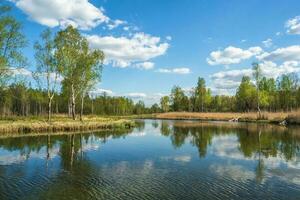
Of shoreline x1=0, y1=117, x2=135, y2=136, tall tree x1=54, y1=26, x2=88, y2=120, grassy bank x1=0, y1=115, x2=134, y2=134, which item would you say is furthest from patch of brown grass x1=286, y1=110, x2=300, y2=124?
tall tree x1=54, y1=26, x2=88, y2=120

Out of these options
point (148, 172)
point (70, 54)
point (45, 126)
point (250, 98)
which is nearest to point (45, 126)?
point (45, 126)

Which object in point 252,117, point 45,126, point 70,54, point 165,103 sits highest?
point 70,54

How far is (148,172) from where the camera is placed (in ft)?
56.6

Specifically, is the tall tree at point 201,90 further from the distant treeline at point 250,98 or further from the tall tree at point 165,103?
the tall tree at point 165,103

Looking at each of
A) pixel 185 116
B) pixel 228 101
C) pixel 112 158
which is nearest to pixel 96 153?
pixel 112 158

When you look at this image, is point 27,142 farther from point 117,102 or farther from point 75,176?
point 117,102

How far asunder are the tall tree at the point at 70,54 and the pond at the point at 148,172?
81.6 feet

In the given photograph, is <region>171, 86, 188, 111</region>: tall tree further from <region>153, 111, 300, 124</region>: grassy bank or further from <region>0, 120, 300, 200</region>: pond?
<region>0, 120, 300, 200</region>: pond

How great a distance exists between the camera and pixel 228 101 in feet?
493

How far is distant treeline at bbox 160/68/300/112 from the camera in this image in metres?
92.6

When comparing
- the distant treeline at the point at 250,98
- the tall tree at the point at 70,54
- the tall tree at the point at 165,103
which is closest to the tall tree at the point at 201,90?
the distant treeline at the point at 250,98

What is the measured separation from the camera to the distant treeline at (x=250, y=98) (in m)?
92.6

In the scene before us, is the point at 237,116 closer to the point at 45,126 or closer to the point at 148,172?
the point at 45,126

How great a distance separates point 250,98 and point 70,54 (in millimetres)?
71088
